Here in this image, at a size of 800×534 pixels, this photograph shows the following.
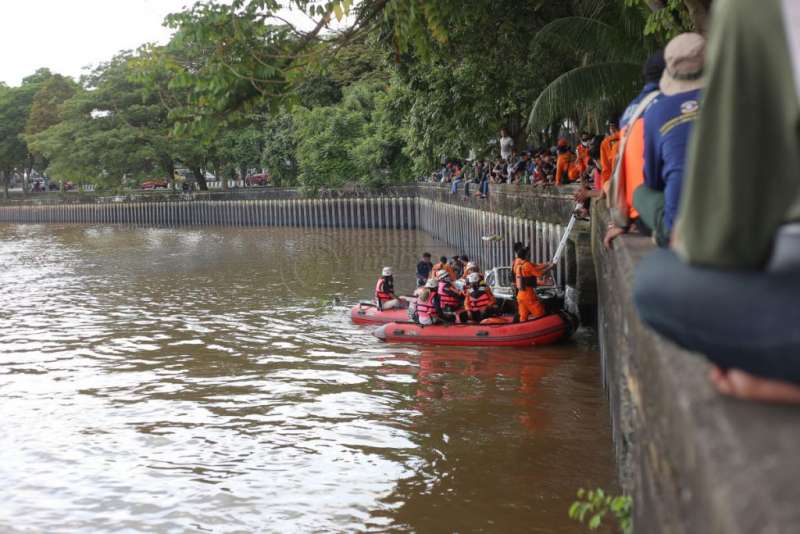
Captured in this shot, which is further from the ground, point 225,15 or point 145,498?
point 225,15

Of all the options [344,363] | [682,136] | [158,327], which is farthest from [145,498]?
[158,327]

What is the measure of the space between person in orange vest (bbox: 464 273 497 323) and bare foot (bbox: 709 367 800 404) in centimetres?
1332

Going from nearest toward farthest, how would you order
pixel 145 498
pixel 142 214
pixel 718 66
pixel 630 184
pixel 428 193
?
pixel 718 66
pixel 630 184
pixel 145 498
pixel 428 193
pixel 142 214

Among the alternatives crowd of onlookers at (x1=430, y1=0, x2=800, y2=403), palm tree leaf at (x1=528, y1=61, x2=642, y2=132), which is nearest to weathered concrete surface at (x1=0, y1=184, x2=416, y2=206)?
palm tree leaf at (x1=528, y1=61, x2=642, y2=132)

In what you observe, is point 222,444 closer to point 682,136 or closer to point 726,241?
point 682,136

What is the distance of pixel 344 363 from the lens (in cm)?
1533

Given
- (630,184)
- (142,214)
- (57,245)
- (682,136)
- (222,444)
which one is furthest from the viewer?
(142,214)

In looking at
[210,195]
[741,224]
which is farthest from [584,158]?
[210,195]

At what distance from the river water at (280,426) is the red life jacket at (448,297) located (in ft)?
3.39

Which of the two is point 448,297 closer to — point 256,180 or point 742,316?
point 742,316

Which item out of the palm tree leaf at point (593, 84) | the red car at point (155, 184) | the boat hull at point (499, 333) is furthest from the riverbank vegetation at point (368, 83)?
the red car at point (155, 184)

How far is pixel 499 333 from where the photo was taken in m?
15.2

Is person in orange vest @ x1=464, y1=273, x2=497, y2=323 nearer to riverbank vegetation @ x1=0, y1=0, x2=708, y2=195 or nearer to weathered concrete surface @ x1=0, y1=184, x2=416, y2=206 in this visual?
riverbank vegetation @ x1=0, y1=0, x2=708, y2=195

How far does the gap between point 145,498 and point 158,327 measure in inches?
439
